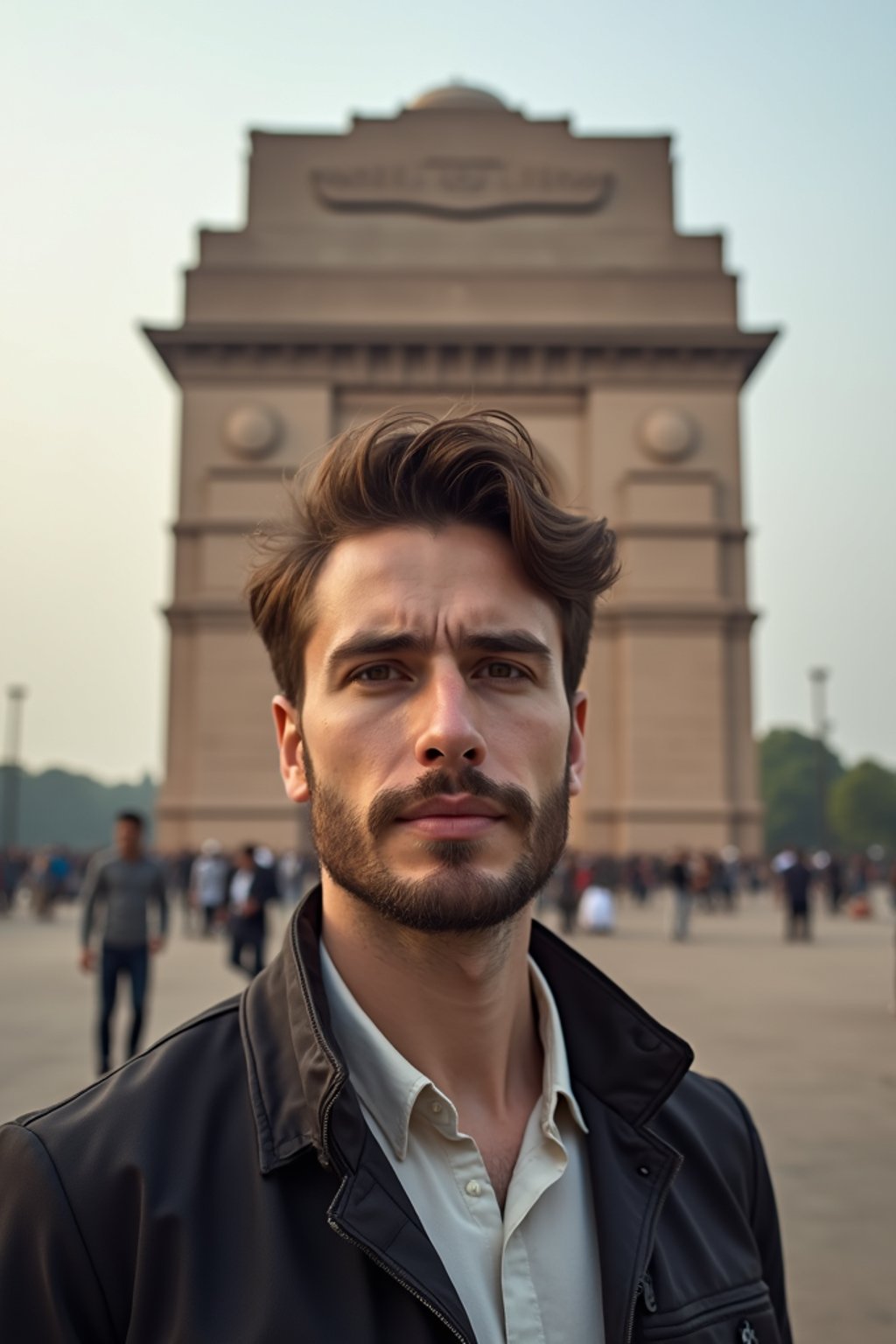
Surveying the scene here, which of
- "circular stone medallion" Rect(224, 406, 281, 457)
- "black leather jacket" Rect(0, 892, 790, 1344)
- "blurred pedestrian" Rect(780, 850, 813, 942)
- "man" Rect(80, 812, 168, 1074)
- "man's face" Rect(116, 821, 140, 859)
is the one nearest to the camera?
"black leather jacket" Rect(0, 892, 790, 1344)

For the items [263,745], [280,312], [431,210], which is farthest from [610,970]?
[431,210]

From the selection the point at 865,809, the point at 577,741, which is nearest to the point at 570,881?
the point at 577,741

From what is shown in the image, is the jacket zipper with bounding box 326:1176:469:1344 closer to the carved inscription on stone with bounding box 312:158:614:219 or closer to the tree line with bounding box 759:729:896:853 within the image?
the carved inscription on stone with bounding box 312:158:614:219

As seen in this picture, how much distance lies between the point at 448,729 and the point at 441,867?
0.18 m

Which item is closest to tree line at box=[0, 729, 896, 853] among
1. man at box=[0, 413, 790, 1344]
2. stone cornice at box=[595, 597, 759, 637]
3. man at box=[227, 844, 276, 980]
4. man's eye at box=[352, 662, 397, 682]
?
stone cornice at box=[595, 597, 759, 637]

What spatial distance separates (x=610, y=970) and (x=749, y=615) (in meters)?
20.9

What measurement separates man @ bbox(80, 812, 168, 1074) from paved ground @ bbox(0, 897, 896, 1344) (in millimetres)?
621

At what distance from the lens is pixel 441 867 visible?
1681mm

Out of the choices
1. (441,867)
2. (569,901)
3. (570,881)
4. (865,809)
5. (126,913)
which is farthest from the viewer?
(865,809)

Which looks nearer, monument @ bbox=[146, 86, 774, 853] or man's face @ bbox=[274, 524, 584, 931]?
man's face @ bbox=[274, 524, 584, 931]

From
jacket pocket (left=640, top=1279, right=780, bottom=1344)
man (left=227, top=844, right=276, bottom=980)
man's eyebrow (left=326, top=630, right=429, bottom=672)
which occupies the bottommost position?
man (left=227, top=844, right=276, bottom=980)

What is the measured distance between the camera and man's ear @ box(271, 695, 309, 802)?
1.97 metres

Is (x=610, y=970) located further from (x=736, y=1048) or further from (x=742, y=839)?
(x=742, y=839)

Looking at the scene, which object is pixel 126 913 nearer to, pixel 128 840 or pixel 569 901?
pixel 128 840
